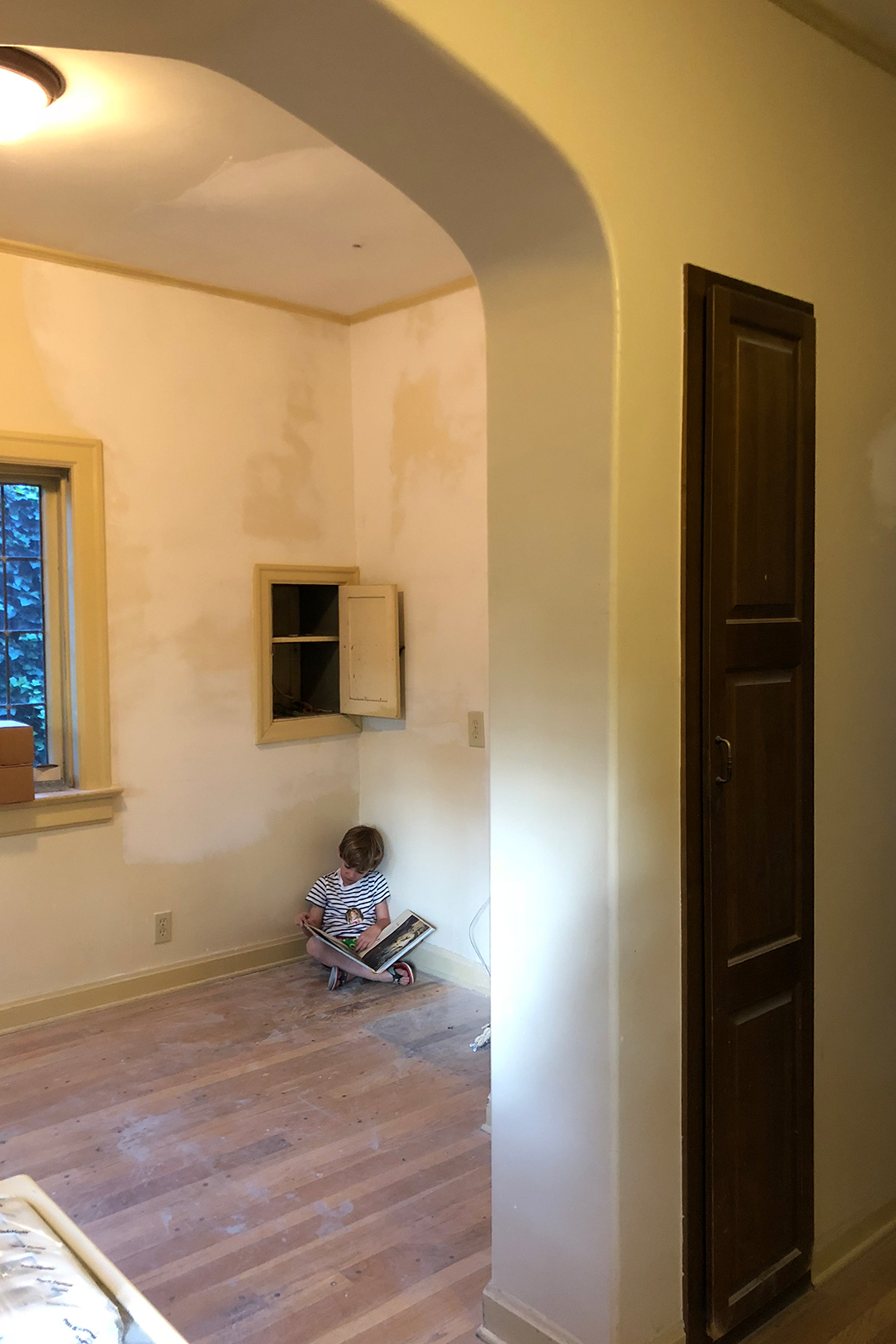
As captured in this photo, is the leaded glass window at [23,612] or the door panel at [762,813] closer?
the door panel at [762,813]

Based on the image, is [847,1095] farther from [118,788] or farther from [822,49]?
[118,788]

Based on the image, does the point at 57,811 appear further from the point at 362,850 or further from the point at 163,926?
the point at 362,850

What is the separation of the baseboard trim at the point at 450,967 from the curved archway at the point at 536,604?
2.03 meters

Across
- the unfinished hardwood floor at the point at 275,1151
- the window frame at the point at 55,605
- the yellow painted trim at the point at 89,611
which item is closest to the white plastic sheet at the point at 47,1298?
the unfinished hardwood floor at the point at 275,1151

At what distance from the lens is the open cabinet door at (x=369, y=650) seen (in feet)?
14.0

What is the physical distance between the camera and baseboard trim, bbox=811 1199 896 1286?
228cm

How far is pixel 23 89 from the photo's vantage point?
A: 2492 mm

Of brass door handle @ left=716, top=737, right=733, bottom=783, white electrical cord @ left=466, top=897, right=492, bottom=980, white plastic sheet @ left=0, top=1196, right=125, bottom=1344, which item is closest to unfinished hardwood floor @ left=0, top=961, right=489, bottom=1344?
white electrical cord @ left=466, top=897, right=492, bottom=980

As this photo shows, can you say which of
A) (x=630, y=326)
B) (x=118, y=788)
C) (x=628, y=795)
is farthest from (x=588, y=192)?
(x=118, y=788)

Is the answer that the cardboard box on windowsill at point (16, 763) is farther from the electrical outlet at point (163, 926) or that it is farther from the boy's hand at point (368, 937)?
the boy's hand at point (368, 937)

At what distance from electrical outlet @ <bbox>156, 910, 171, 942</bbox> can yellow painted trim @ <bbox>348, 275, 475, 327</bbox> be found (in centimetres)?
261

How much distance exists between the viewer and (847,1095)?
2369 millimetres

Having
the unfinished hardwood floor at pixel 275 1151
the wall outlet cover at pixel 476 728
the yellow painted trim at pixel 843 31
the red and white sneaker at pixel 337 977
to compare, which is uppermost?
the yellow painted trim at pixel 843 31

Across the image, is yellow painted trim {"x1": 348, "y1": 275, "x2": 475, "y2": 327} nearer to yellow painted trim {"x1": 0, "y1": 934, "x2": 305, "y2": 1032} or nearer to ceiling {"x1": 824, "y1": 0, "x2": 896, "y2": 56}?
ceiling {"x1": 824, "y1": 0, "x2": 896, "y2": 56}
